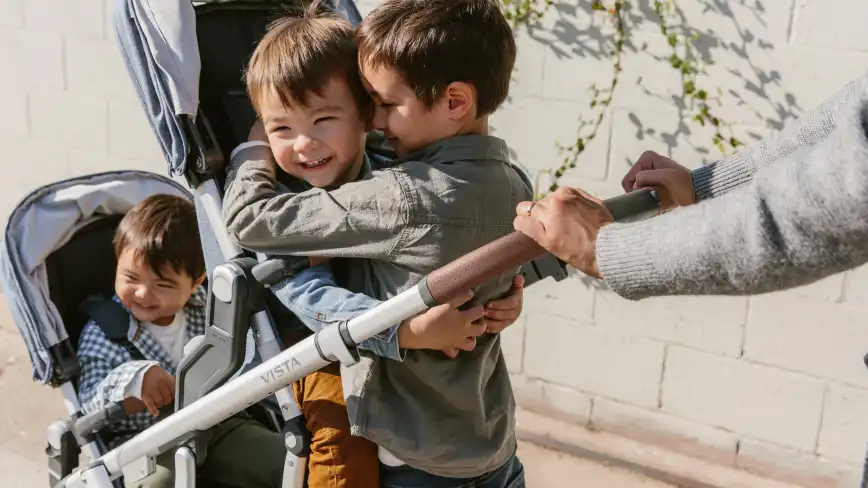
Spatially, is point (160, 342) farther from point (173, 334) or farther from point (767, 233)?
point (767, 233)

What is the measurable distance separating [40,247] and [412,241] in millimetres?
1217

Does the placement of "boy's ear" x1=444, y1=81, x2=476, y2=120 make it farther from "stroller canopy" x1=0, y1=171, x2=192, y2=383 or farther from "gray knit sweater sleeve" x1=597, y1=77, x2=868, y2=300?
"stroller canopy" x1=0, y1=171, x2=192, y2=383

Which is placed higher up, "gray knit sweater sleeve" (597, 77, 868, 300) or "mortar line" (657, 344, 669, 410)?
"gray knit sweater sleeve" (597, 77, 868, 300)

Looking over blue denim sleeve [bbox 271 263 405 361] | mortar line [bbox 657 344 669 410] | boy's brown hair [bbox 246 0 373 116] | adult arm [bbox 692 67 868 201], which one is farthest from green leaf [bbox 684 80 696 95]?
blue denim sleeve [bbox 271 263 405 361]

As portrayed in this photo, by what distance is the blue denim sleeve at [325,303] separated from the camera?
2090mm

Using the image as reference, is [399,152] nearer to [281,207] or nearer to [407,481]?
[281,207]

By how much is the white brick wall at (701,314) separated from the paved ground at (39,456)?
218mm

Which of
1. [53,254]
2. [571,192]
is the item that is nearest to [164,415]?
[53,254]

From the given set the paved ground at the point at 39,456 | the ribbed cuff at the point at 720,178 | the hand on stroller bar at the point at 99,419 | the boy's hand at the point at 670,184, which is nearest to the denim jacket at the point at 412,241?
the boy's hand at the point at 670,184

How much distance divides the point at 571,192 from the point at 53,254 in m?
1.64

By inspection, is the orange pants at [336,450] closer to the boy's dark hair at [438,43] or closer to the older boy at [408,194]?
the older boy at [408,194]

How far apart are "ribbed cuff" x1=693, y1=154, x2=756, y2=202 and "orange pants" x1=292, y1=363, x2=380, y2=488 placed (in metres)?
0.88

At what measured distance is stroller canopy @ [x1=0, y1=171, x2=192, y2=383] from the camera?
8.87 feet

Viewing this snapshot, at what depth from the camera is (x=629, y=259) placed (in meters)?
1.74
